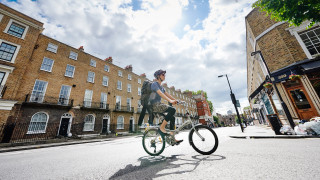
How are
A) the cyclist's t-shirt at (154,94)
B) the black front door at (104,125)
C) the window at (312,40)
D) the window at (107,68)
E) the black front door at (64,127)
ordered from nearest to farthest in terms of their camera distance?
the cyclist's t-shirt at (154,94) → the window at (312,40) → the black front door at (64,127) → the black front door at (104,125) → the window at (107,68)

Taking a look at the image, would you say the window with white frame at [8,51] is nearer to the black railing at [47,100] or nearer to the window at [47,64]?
the window at [47,64]

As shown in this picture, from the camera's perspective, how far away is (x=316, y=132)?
4.91 meters

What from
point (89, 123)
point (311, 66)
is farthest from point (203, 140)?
point (89, 123)

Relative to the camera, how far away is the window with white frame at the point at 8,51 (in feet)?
40.8

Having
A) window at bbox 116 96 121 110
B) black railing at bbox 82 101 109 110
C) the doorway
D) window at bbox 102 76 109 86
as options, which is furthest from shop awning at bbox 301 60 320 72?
window at bbox 102 76 109 86

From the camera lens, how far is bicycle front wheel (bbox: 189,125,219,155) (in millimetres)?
2739

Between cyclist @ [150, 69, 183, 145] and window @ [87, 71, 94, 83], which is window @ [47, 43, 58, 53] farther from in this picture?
cyclist @ [150, 69, 183, 145]

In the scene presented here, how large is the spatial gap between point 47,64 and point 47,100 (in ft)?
16.0

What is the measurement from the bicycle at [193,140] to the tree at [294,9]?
21.9 ft

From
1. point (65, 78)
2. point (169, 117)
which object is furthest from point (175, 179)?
point (65, 78)

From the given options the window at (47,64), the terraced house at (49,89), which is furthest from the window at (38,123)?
the window at (47,64)

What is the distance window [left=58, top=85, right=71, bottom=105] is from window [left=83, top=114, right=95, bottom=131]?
3309mm

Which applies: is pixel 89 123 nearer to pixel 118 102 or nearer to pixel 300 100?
pixel 118 102

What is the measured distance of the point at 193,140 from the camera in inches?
119
